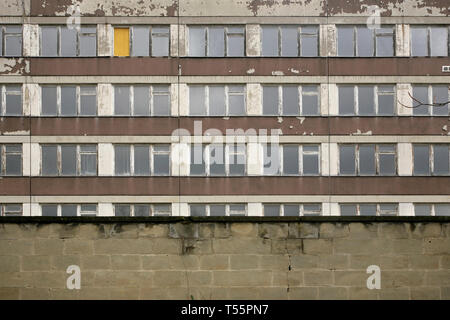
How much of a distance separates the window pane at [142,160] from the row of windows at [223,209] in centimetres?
154

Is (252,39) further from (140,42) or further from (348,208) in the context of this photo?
(348,208)

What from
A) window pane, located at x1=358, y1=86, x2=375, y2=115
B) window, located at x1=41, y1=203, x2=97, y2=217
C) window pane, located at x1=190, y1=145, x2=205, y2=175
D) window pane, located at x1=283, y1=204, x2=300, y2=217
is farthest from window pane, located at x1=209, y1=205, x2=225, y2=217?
window pane, located at x1=358, y1=86, x2=375, y2=115

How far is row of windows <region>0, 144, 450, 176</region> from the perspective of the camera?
2823 cm

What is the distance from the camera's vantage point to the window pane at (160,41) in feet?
93.7

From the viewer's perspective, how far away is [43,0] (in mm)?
28578

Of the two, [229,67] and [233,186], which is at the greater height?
[229,67]

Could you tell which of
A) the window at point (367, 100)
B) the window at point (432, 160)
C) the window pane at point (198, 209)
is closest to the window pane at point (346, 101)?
the window at point (367, 100)

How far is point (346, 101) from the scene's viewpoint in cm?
2869

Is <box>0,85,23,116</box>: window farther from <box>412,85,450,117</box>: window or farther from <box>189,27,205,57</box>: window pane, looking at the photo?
<box>412,85,450,117</box>: window

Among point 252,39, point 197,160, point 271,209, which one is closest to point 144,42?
point 252,39

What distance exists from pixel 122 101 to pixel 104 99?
2.65ft

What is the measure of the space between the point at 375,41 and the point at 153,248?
22.7 metres

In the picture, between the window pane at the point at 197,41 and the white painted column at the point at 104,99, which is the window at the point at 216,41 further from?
the white painted column at the point at 104,99
